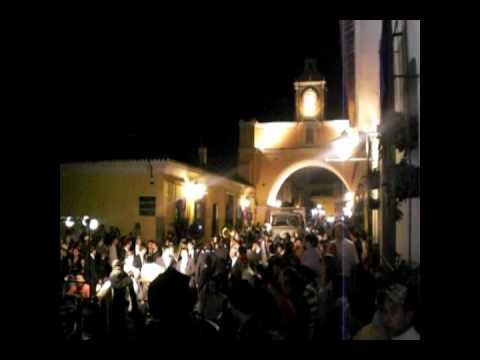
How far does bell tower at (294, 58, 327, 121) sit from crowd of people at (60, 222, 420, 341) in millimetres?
30822

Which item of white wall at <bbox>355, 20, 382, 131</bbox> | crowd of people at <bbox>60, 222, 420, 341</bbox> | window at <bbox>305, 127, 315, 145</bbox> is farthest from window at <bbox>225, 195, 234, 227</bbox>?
crowd of people at <bbox>60, 222, 420, 341</bbox>

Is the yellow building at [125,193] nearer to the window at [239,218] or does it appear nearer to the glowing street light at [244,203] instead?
the window at [239,218]

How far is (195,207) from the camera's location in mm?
24438

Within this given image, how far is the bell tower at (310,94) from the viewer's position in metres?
42.9

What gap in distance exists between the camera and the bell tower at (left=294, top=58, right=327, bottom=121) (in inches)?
→ 1690

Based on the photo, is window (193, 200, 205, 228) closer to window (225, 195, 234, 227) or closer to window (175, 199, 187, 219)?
window (175, 199, 187, 219)

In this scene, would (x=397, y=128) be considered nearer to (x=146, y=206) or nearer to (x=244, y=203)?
(x=146, y=206)

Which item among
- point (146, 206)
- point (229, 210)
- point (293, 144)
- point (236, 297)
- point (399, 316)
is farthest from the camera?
point (293, 144)

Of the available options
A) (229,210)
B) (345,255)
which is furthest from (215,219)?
(345,255)

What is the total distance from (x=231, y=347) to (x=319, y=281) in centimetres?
501

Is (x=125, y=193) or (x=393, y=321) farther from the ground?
(x=125, y=193)

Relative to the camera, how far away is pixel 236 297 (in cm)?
467

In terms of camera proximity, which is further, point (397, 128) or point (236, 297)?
point (397, 128)

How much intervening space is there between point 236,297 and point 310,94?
131 feet
